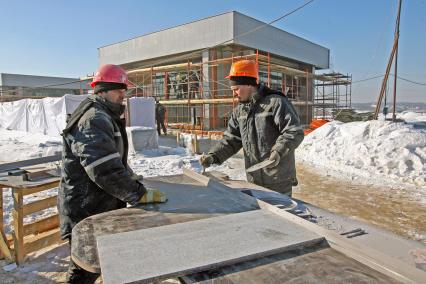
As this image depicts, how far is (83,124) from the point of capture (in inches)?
90.7

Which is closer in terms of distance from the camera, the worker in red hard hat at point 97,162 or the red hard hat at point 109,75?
the worker in red hard hat at point 97,162

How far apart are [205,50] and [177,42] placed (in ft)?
8.83

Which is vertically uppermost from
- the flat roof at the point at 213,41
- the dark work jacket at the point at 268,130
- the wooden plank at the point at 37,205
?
the flat roof at the point at 213,41

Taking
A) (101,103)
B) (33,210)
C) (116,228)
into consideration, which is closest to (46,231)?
(33,210)

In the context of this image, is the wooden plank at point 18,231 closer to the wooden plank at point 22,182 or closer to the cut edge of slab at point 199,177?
the wooden plank at point 22,182

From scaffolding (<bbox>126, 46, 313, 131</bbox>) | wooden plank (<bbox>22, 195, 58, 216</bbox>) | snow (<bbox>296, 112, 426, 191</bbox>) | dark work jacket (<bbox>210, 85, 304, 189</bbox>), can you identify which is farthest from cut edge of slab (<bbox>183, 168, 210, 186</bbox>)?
scaffolding (<bbox>126, 46, 313, 131</bbox>)

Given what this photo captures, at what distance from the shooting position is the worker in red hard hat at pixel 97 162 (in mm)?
2230

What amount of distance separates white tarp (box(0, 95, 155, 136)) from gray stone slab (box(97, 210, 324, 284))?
11.3 m

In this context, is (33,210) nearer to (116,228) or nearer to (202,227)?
(116,228)

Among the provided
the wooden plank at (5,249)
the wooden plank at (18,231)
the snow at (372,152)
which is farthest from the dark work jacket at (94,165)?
the snow at (372,152)

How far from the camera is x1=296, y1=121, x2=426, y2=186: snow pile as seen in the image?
7.58 m

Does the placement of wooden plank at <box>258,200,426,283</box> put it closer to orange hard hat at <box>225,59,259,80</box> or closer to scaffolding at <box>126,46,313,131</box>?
orange hard hat at <box>225,59,259,80</box>

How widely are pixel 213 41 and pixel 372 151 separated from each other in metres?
12.6

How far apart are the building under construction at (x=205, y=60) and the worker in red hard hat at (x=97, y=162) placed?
40.9 feet
